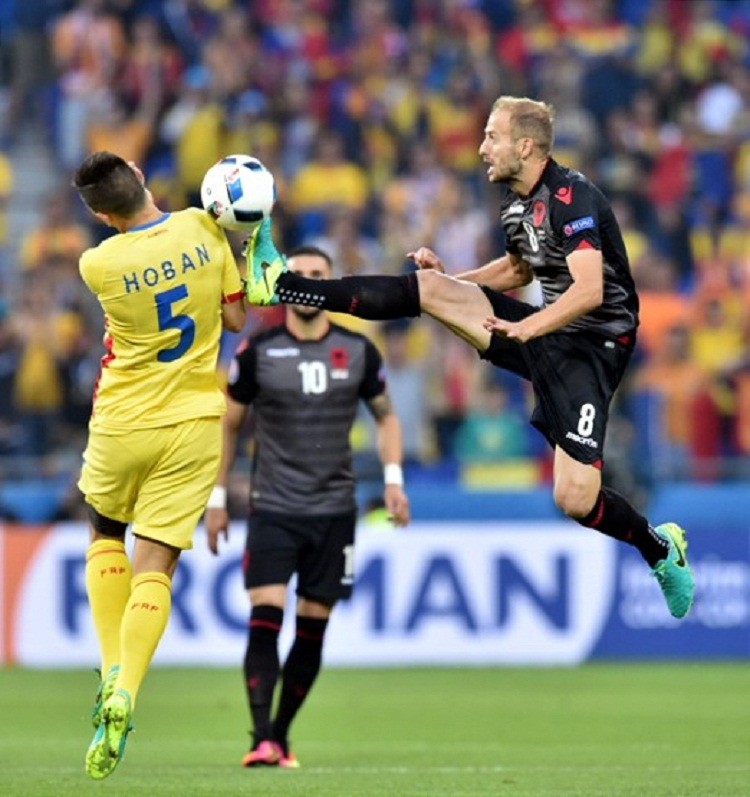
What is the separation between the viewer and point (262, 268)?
9172 millimetres

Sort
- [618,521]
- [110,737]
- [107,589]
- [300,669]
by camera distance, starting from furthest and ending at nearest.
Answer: [300,669] < [618,521] < [107,589] < [110,737]

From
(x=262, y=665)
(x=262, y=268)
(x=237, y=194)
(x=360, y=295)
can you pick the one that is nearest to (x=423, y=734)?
(x=262, y=665)

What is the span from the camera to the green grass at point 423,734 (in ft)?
30.3

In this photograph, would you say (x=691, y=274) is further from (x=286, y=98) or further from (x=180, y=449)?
(x=180, y=449)

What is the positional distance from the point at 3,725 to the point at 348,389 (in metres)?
3.00

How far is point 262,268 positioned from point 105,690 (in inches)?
73.7

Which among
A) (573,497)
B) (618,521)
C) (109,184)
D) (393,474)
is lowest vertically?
(618,521)

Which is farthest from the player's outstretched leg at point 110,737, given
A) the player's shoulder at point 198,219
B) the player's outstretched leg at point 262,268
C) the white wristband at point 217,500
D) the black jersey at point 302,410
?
the black jersey at point 302,410

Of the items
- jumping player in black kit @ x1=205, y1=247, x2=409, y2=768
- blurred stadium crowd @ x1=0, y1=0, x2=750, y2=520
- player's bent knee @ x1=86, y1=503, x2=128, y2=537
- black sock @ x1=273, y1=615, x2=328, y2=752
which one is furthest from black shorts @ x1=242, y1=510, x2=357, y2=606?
blurred stadium crowd @ x1=0, y1=0, x2=750, y2=520

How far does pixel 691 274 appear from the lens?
20.0 meters

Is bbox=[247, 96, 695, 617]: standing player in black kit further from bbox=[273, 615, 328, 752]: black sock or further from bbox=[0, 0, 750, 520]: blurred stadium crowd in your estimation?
bbox=[0, 0, 750, 520]: blurred stadium crowd

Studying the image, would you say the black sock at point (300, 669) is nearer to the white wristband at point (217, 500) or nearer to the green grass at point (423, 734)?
the green grass at point (423, 734)

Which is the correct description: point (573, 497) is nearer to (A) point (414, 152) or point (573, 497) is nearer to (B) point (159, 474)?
(B) point (159, 474)

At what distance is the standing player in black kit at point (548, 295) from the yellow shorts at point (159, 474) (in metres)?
0.66
